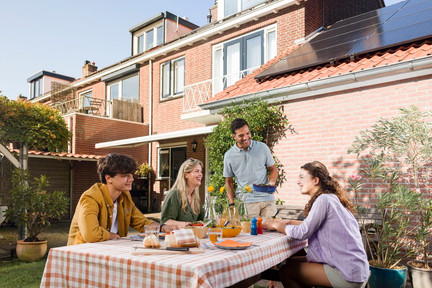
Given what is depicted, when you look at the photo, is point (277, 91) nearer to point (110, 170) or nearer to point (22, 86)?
point (110, 170)

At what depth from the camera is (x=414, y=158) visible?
4.43 m

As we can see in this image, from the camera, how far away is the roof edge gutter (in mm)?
4828

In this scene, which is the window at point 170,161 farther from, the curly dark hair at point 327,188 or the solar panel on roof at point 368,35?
the curly dark hair at point 327,188

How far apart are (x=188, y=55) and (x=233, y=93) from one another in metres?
5.98

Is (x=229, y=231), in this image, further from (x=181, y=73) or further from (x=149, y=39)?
(x=149, y=39)

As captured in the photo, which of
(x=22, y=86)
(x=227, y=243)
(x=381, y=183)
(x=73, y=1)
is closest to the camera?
(x=227, y=243)

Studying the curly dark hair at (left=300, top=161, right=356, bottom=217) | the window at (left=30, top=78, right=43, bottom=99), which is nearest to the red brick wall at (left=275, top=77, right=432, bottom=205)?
the curly dark hair at (left=300, top=161, right=356, bottom=217)

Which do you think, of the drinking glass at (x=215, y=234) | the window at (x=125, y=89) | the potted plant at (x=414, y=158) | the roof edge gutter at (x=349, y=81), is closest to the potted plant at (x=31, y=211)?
the roof edge gutter at (x=349, y=81)

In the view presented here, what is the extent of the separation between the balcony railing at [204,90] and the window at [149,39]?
438 cm

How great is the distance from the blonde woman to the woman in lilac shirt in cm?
109

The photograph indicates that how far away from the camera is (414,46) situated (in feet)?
17.9

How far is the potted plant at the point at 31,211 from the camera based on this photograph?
609 cm

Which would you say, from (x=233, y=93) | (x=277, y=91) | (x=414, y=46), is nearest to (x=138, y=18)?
(x=233, y=93)

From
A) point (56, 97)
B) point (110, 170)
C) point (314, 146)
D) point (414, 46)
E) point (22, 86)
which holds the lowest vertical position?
point (110, 170)
